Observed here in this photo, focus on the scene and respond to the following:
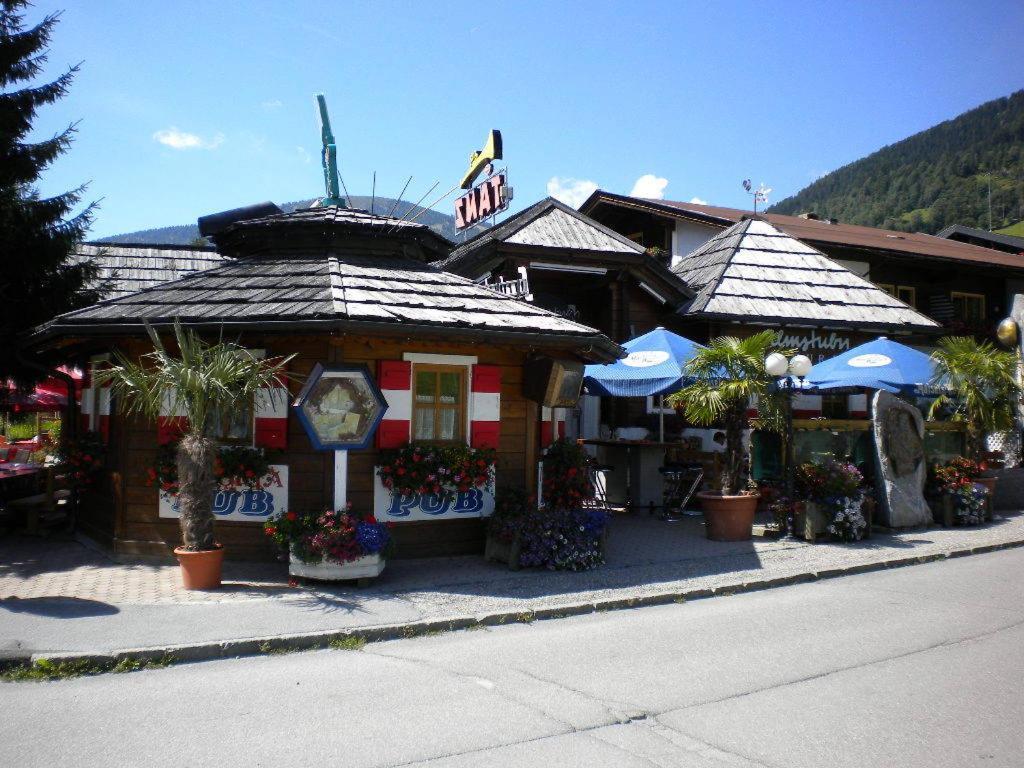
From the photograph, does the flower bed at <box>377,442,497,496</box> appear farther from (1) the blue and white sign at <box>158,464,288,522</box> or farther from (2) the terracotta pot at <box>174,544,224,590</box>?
(2) the terracotta pot at <box>174,544,224,590</box>

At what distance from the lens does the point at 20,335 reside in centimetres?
1227

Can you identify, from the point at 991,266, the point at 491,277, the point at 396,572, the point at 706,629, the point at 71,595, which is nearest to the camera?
the point at 706,629

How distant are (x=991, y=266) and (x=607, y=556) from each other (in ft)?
70.4

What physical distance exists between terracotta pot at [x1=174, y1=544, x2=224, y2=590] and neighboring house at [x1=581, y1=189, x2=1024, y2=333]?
16696 millimetres

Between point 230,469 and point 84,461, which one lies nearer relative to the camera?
point 230,469

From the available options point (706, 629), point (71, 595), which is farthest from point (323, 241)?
point (706, 629)

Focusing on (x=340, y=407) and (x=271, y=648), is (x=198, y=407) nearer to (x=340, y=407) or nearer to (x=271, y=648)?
(x=340, y=407)

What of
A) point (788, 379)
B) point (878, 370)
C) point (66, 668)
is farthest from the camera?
point (878, 370)

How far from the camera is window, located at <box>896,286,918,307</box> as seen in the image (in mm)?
26031

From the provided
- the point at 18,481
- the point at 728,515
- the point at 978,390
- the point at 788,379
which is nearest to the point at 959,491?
the point at 978,390

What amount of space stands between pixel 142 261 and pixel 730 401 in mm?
12515

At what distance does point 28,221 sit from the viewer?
42.8 feet

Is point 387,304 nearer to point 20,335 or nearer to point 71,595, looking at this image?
point 71,595

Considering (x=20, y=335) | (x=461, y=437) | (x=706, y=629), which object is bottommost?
(x=706, y=629)
